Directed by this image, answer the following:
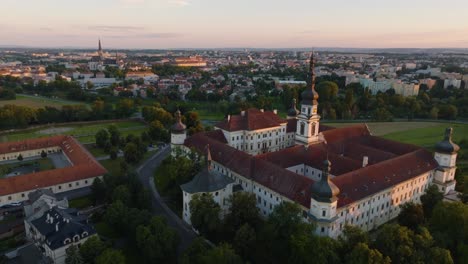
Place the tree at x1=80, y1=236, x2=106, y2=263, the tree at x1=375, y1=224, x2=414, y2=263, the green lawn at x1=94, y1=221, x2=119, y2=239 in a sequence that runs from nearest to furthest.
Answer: the tree at x1=375, y1=224, x2=414, y2=263
the tree at x1=80, y1=236, x2=106, y2=263
the green lawn at x1=94, y1=221, x2=119, y2=239

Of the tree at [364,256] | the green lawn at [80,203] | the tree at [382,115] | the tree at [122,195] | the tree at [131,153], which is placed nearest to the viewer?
the tree at [364,256]

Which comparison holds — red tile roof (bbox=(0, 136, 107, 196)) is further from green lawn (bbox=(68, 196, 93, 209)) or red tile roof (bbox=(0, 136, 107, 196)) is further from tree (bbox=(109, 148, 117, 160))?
tree (bbox=(109, 148, 117, 160))

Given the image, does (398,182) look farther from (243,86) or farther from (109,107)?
(243,86)

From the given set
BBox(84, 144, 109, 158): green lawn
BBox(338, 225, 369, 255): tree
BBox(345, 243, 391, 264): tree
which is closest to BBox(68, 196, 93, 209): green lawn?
BBox(84, 144, 109, 158): green lawn

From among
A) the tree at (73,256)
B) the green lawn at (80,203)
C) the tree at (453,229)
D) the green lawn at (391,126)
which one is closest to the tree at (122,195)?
the green lawn at (80,203)

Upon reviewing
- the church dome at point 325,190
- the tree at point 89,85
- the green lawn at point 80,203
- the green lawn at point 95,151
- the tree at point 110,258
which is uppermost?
the church dome at point 325,190

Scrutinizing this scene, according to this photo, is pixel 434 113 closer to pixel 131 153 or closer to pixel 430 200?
pixel 430 200

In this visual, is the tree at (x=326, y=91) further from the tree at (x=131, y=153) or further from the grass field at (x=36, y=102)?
the grass field at (x=36, y=102)
